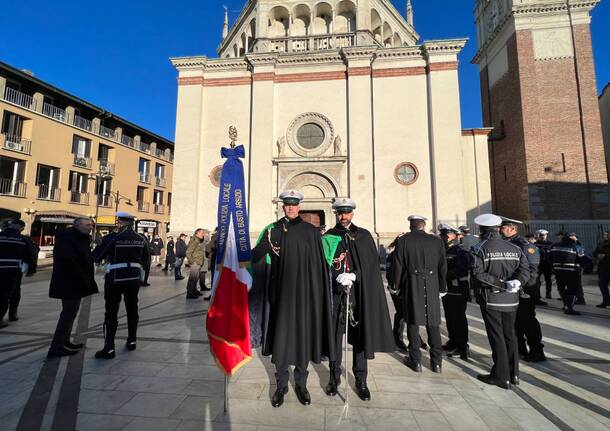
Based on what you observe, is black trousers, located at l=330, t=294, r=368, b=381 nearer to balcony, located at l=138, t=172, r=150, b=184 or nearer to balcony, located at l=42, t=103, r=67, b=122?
balcony, located at l=42, t=103, r=67, b=122

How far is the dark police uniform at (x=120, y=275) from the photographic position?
4.29m

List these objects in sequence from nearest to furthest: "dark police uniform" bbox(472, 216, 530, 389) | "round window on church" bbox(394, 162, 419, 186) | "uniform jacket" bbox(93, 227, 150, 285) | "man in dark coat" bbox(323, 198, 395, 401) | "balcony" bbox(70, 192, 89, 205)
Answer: "man in dark coat" bbox(323, 198, 395, 401) → "dark police uniform" bbox(472, 216, 530, 389) → "uniform jacket" bbox(93, 227, 150, 285) → "round window on church" bbox(394, 162, 419, 186) → "balcony" bbox(70, 192, 89, 205)

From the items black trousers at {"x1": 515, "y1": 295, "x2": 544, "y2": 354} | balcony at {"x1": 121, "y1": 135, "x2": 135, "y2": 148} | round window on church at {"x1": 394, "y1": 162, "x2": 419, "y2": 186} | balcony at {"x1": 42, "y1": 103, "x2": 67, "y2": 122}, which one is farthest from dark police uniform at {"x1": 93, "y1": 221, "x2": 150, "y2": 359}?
balcony at {"x1": 121, "y1": 135, "x2": 135, "y2": 148}

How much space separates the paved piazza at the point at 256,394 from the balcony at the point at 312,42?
18218 millimetres

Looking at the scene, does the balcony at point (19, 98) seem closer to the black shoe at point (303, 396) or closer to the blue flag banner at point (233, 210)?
the blue flag banner at point (233, 210)

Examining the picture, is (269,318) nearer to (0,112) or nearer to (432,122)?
(432,122)

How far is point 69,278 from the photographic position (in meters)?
4.36

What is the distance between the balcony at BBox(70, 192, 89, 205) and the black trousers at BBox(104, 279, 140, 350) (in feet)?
80.1

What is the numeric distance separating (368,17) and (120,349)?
20.9 m

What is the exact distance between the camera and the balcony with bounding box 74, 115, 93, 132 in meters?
24.7

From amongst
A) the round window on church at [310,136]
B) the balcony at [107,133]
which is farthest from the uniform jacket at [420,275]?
the balcony at [107,133]

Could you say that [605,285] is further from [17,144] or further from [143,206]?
[143,206]

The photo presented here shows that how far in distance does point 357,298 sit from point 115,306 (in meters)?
3.33

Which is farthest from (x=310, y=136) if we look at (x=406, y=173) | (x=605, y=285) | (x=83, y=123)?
(x=83, y=123)
